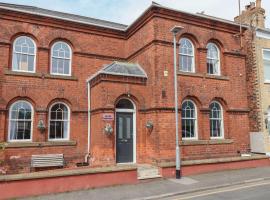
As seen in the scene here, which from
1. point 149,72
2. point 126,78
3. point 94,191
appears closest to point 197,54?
point 149,72

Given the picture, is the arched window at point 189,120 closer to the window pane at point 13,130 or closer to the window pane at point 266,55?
the window pane at point 266,55

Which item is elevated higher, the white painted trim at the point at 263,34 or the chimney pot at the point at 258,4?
the chimney pot at the point at 258,4

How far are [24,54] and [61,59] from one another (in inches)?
70.3

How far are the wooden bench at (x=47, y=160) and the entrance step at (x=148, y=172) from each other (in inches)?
164

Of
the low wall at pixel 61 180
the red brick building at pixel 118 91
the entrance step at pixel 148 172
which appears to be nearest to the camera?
the low wall at pixel 61 180

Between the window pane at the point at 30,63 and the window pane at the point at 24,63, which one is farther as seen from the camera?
the window pane at the point at 30,63

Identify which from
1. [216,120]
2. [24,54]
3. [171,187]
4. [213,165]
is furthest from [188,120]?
[24,54]

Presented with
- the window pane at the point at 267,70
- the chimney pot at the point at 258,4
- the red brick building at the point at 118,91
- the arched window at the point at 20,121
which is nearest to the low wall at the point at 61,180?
the red brick building at the point at 118,91

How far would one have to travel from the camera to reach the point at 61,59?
1486cm

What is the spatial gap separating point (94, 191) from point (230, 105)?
873cm

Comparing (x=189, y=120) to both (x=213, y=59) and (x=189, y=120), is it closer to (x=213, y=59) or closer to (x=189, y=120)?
(x=189, y=120)

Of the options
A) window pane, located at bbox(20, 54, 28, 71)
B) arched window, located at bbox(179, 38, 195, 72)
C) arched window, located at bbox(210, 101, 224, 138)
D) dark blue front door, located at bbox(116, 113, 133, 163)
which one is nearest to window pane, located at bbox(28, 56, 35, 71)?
window pane, located at bbox(20, 54, 28, 71)

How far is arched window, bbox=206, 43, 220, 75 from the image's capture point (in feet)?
50.0

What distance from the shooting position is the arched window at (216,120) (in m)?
14.8
